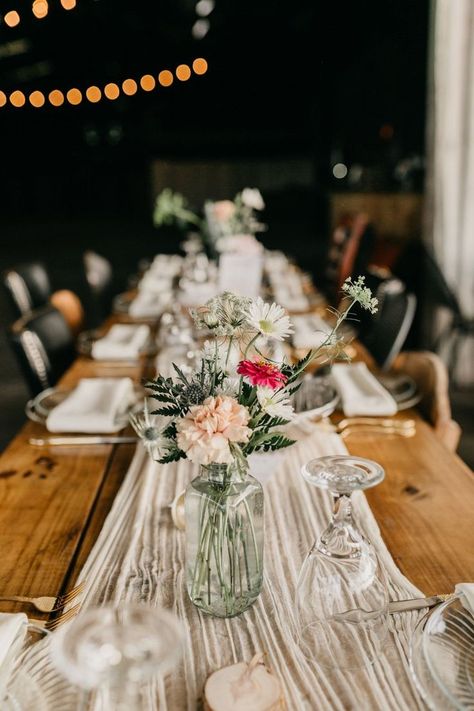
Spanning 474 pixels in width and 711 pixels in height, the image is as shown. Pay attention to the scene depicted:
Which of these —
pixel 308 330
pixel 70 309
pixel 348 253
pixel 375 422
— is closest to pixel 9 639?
pixel 375 422

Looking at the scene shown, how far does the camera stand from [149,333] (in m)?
2.66

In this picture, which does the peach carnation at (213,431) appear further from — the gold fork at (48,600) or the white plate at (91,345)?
the white plate at (91,345)

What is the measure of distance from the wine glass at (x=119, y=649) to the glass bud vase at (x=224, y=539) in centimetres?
25

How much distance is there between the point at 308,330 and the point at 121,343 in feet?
2.31

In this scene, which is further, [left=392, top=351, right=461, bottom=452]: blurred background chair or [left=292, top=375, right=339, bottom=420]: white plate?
[left=392, top=351, right=461, bottom=452]: blurred background chair

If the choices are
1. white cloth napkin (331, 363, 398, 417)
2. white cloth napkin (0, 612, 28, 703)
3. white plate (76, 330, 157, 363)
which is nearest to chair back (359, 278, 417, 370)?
white cloth napkin (331, 363, 398, 417)

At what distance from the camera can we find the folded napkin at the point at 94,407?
1.72 metres

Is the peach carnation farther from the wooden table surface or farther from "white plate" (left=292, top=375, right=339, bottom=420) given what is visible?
"white plate" (left=292, top=375, right=339, bottom=420)

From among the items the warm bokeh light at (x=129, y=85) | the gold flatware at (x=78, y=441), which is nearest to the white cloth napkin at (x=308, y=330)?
the gold flatware at (x=78, y=441)

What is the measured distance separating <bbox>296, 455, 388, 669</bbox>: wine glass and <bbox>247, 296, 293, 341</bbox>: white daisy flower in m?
0.21

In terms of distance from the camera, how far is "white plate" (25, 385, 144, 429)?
177 cm

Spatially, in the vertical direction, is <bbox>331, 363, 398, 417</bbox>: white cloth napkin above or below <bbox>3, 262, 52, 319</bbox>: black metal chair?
above

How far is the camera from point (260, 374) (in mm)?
882

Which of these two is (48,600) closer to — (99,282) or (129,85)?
(99,282)
